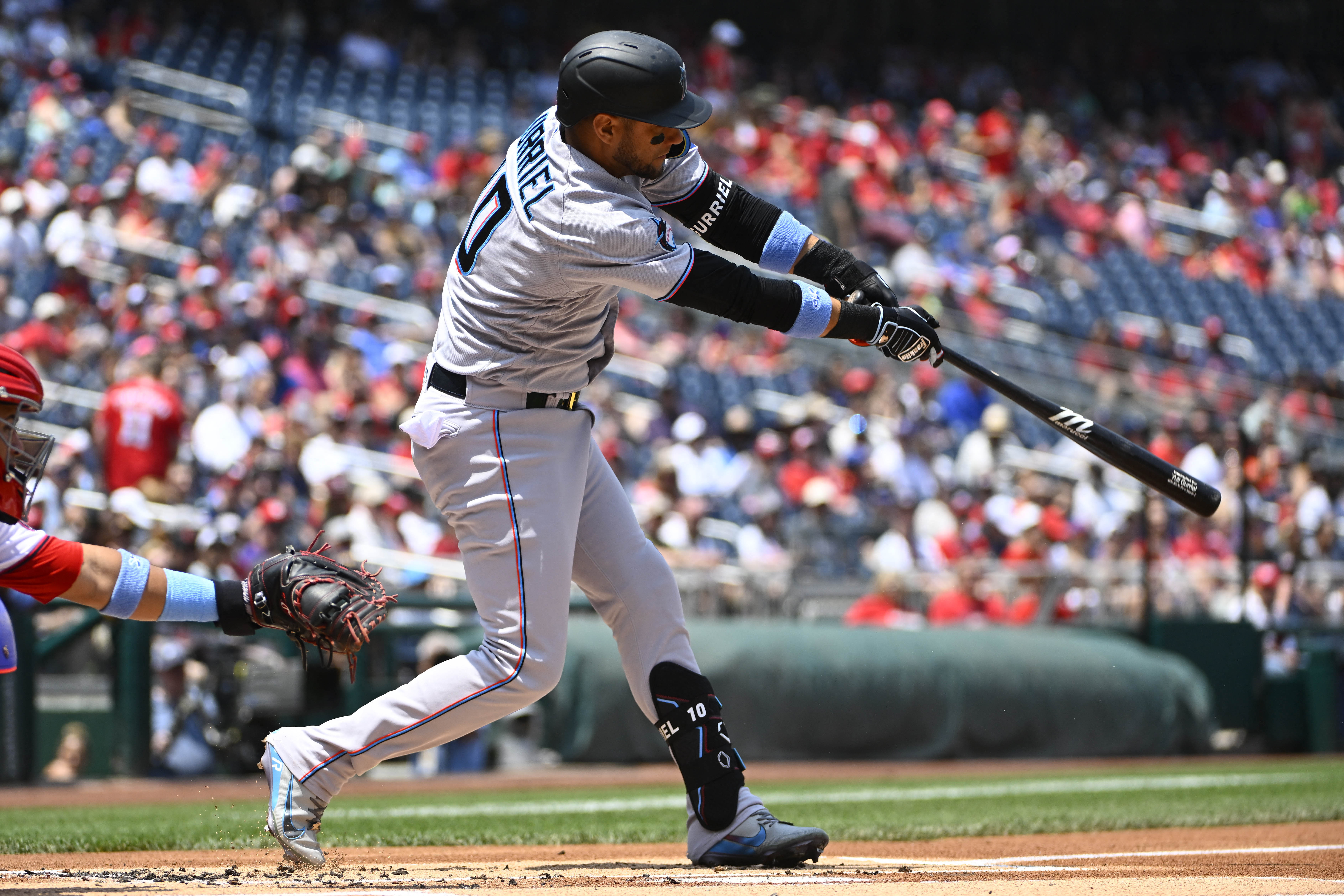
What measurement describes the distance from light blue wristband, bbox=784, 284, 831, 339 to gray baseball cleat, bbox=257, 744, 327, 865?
1548 millimetres

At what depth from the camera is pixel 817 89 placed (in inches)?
792

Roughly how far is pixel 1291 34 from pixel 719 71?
1135 centimetres

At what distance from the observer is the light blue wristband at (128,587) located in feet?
11.6

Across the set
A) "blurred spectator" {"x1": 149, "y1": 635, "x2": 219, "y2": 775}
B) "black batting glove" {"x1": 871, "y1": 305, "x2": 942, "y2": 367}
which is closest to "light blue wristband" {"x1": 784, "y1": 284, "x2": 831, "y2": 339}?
"black batting glove" {"x1": 871, "y1": 305, "x2": 942, "y2": 367}

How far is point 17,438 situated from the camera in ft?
11.4

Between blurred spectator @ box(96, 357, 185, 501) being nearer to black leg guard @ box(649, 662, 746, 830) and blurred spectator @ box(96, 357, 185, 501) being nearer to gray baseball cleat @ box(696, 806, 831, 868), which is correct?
black leg guard @ box(649, 662, 746, 830)

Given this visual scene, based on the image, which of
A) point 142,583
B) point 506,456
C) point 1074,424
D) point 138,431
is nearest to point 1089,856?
point 1074,424

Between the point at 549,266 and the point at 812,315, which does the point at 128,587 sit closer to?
the point at 549,266

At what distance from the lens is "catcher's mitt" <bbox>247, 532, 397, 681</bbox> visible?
3549mm

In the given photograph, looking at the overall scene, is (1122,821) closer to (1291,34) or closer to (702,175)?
(702,175)

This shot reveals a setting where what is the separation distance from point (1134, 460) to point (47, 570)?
8.77 ft

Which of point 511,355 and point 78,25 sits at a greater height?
point 78,25

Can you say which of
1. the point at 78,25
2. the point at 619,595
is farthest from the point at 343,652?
the point at 78,25

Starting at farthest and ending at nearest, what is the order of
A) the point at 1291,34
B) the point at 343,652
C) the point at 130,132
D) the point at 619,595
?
1. the point at 1291,34
2. the point at 130,132
3. the point at 619,595
4. the point at 343,652
